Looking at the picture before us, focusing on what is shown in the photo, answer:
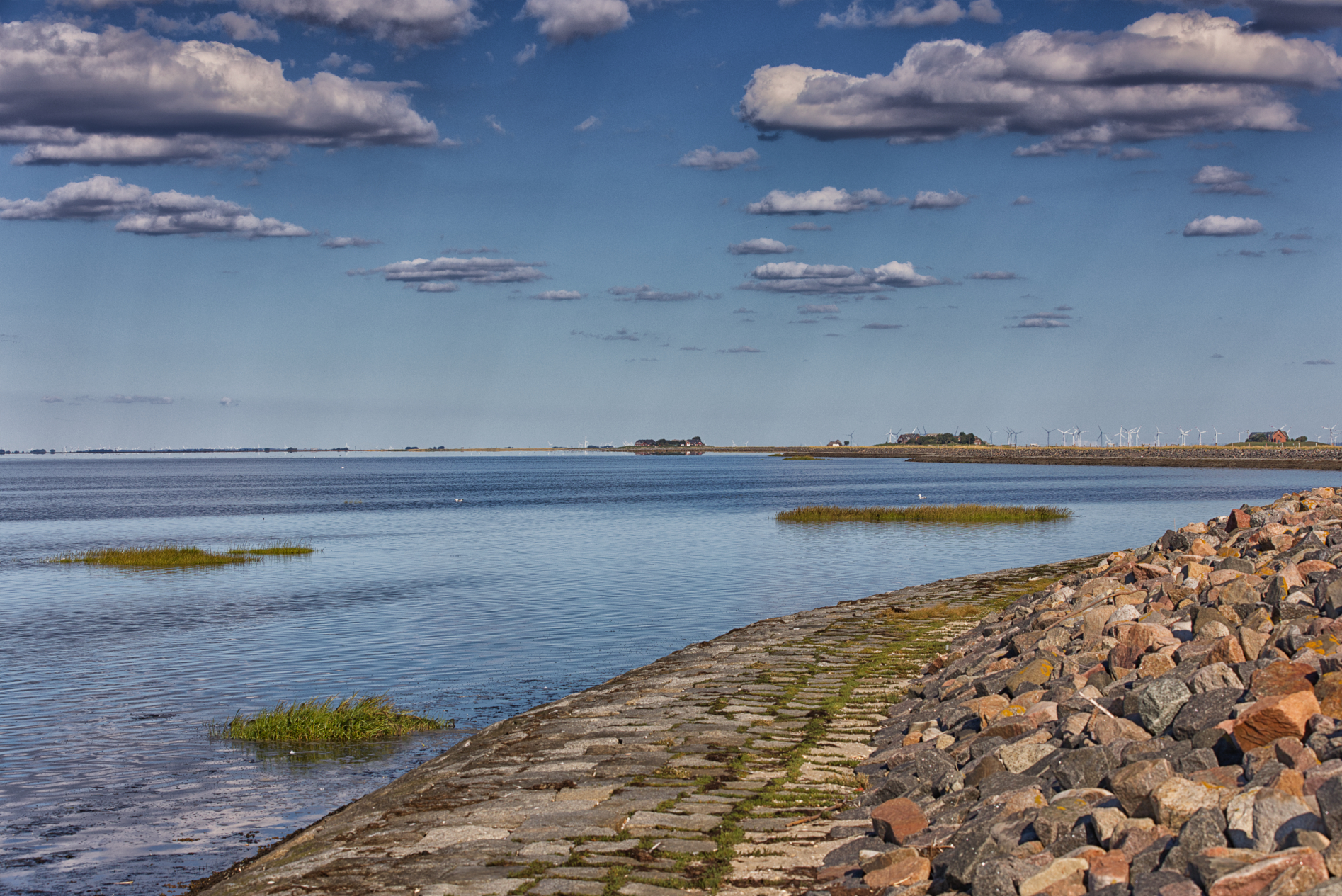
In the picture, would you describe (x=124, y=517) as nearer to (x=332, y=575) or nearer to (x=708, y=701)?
(x=332, y=575)

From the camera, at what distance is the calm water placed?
12516 millimetres

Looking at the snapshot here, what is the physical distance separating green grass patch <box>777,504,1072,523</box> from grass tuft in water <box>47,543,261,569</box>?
1088 inches

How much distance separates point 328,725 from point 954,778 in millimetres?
10096

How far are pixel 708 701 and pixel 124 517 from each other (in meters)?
74.8

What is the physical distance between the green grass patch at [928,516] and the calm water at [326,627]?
7.51 feet

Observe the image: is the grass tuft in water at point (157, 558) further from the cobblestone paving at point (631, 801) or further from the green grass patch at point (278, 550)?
the cobblestone paving at point (631, 801)

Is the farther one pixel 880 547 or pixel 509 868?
pixel 880 547

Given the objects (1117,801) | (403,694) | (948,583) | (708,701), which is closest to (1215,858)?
(1117,801)

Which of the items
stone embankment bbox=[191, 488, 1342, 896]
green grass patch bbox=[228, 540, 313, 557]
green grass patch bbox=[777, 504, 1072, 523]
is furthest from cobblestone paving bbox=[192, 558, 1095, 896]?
green grass patch bbox=[777, 504, 1072, 523]

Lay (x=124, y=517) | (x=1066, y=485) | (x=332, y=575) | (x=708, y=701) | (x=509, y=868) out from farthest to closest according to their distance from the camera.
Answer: (x=1066, y=485) < (x=124, y=517) < (x=332, y=575) < (x=708, y=701) < (x=509, y=868)

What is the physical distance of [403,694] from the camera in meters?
18.5

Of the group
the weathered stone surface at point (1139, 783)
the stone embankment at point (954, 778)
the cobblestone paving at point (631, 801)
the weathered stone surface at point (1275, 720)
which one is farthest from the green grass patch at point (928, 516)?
the weathered stone surface at point (1139, 783)

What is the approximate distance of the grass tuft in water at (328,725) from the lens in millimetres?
15578

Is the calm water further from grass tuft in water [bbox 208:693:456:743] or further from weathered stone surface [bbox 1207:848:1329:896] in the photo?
weathered stone surface [bbox 1207:848:1329:896]
